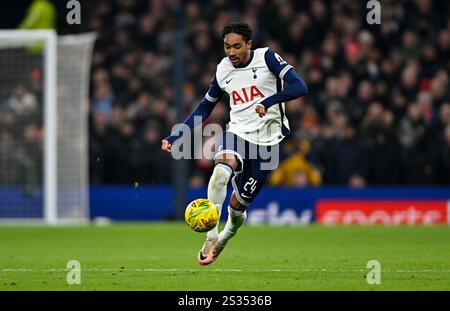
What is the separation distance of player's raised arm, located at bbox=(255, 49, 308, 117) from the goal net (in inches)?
400

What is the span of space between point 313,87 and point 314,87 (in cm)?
2

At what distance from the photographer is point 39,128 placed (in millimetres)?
20453

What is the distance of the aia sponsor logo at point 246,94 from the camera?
32.8 ft

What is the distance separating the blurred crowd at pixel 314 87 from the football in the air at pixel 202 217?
32.8 ft

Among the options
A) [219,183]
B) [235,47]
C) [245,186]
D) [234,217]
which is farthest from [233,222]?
[235,47]

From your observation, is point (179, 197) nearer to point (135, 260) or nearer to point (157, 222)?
point (157, 222)

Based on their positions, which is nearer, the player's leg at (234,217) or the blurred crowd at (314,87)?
the player's leg at (234,217)

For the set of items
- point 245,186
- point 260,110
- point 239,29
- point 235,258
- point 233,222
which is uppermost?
point 239,29

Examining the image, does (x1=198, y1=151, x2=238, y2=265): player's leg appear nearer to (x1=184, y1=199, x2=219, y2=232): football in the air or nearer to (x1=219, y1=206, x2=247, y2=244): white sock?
(x1=184, y1=199, x2=219, y2=232): football in the air

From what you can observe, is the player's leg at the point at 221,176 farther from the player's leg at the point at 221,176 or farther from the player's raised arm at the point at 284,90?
the player's raised arm at the point at 284,90

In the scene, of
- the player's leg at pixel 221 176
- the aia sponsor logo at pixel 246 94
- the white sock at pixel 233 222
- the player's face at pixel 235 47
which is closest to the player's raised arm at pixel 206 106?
the aia sponsor logo at pixel 246 94

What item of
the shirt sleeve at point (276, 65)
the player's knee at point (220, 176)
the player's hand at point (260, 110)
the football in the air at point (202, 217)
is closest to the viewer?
the player's hand at point (260, 110)

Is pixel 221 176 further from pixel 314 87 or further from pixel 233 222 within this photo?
pixel 314 87
